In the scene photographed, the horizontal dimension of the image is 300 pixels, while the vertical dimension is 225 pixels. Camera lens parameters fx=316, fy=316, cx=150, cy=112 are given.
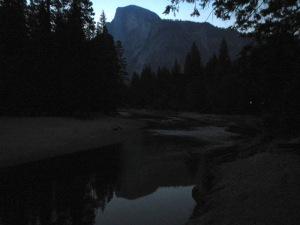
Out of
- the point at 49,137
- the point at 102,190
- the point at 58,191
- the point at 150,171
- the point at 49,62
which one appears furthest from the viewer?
the point at 49,62

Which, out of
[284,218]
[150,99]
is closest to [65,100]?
[284,218]

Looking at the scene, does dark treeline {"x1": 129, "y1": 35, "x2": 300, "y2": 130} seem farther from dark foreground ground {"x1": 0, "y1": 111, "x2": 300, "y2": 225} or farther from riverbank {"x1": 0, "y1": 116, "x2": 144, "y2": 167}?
riverbank {"x1": 0, "y1": 116, "x2": 144, "y2": 167}

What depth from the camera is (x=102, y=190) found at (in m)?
14.6

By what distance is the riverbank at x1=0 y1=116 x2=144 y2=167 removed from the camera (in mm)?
20031

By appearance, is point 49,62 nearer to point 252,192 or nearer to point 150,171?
point 150,171

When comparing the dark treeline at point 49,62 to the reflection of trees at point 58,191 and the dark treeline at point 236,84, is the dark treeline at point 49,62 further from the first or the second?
the dark treeline at point 236,84

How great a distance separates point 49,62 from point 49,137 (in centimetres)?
1532

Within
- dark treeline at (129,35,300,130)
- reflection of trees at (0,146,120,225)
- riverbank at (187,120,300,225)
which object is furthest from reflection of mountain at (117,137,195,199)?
dark treeline at (129,35,300,130)

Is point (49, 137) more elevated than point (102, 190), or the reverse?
point (49, 137)

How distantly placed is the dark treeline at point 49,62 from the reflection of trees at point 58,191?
17.4m

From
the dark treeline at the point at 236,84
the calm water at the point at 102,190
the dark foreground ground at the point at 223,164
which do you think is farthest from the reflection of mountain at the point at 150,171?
the dark treeline at the point at 236,84

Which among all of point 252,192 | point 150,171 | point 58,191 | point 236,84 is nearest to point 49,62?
point 150,171

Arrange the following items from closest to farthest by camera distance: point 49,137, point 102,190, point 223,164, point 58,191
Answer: point 58,191 < point 102,190 < point 223,164 < point 49,137

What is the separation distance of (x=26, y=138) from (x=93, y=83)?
799 inches
